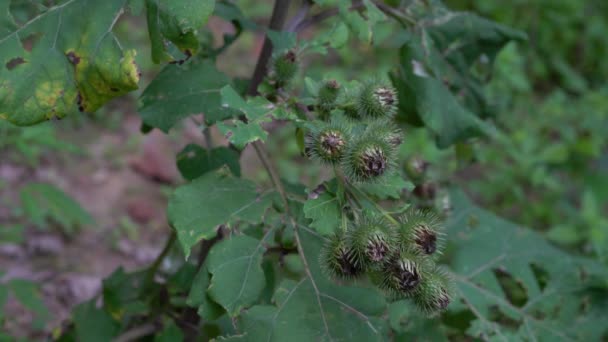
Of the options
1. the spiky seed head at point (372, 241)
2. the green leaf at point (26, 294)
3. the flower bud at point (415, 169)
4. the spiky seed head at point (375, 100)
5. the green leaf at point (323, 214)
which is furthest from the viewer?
the green leaf at point (26, 294)

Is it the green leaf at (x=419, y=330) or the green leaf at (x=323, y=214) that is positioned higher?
the green leaf at (x=323, y=214)

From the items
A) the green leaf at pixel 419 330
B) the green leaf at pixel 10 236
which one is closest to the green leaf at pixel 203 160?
the green leaf at pixel 419 330

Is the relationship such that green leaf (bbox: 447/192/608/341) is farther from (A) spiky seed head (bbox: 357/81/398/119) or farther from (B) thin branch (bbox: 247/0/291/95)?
(B) thin branch (bbox: 247/0/291/95)

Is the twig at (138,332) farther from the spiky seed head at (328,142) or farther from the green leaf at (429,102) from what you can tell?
the green leaf at (429,102)

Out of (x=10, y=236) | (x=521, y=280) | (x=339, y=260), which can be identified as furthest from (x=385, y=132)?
(x=10, y=236)

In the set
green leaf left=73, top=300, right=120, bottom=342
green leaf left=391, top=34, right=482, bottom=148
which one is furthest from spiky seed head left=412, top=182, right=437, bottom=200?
green leaf left=73, top=300, right=120, bottom=342

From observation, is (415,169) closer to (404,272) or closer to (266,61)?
(266,61)

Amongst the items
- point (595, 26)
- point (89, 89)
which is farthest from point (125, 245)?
point (595, 26)
